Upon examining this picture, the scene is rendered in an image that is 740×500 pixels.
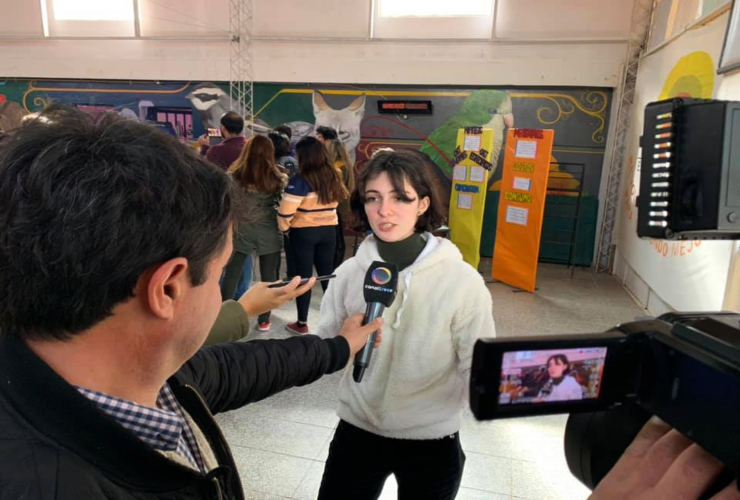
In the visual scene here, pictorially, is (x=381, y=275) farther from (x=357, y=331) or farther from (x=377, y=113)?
(x=377, y=113)

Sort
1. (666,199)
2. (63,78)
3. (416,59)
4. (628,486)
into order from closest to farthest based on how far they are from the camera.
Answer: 1. (628,486)
2. (666,199)
3. (416,59)
4. (63,78)

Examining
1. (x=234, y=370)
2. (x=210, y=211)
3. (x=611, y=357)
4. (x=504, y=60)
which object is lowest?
(x=234, y=370)

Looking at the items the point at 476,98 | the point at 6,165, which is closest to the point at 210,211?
the point at 6,165

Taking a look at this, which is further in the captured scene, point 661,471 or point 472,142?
point 472,142

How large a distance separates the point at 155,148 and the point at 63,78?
28.3 feet

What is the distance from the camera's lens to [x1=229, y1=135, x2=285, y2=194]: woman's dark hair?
321 centimetres

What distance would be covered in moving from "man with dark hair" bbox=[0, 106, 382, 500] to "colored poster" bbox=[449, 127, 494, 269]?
4693mm

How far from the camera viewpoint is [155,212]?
21.3 inches

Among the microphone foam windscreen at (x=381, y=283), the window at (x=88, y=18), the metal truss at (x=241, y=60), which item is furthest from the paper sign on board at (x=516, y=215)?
the window at (x=88, y=18)

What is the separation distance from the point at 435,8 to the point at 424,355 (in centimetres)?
615

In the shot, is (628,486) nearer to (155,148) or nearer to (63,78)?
(155,148)

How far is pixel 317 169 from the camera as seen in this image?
10.8 feet

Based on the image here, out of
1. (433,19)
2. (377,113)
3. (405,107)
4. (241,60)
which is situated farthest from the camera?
(241,60)

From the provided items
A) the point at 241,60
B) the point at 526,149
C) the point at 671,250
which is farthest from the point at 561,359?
the point at 241,60
